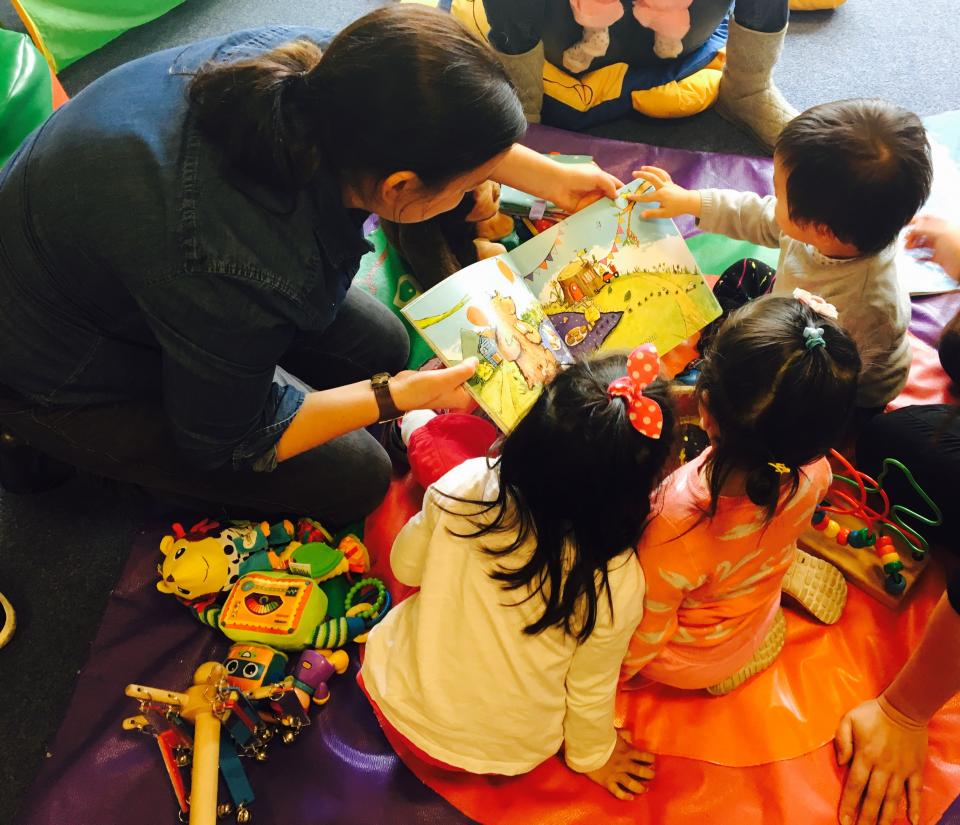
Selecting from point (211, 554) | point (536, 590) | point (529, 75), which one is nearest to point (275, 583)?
point (211, 554)

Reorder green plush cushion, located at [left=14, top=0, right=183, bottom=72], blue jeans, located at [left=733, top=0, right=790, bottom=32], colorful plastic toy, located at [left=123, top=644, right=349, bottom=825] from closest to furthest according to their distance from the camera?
colorful plastic toy, located at [left=123, top=644, right=349, bottom=825], blue jeans, located at [left=733, top=0, right=790, bottom=32], green plush cushion, located at [left=14, top=0, right=183, bottom=72]

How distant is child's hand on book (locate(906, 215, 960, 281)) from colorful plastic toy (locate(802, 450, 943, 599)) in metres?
0.30

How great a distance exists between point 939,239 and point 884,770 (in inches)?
28.9

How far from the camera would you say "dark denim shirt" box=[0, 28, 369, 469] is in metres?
0.81

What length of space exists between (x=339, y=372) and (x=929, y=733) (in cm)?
104

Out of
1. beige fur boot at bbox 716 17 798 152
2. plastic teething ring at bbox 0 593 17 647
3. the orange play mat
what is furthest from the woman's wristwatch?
beige fur boot at bbox 716 17 798 152

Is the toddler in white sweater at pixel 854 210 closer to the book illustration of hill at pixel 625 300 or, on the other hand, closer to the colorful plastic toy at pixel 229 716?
the book illustration of hill at pixel 625 300

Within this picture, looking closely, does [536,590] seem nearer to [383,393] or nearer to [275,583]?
[383,393]

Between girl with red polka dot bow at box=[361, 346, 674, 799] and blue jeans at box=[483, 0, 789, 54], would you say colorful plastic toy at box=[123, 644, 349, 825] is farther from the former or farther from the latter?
blue jeans at box=[483, 0, 789, 54]

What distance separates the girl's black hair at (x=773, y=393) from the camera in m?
0.76

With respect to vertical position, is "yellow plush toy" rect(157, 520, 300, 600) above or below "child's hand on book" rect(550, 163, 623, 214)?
below

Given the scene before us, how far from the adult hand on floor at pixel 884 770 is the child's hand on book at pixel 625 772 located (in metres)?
0.25

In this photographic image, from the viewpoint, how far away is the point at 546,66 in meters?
1.80

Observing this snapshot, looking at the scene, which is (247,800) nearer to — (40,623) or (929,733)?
(40,623)
